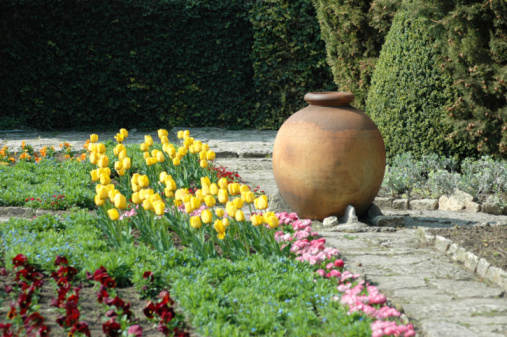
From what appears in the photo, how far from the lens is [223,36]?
1144 centimetres

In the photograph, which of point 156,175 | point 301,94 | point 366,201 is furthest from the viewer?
point 301,94

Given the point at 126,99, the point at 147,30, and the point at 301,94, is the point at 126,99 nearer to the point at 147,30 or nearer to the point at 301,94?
the point at 147,30

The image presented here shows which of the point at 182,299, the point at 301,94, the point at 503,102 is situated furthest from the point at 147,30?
the point at 182,299

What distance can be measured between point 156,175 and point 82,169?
136 cm

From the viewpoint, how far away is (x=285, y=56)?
1125 centimetres

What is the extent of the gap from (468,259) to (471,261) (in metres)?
0.04

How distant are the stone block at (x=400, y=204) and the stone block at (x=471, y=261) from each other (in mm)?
2092

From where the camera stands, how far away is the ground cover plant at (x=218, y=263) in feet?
10.3

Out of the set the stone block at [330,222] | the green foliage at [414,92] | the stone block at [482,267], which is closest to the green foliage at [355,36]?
the green foliage at [414,92]

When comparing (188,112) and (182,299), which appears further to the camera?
(188,112)

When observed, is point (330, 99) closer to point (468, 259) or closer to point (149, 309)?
point (468, 259)

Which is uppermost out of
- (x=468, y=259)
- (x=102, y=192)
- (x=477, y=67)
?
(x=477, y=67)

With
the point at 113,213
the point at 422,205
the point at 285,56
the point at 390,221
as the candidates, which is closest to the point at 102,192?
the point at 113,213

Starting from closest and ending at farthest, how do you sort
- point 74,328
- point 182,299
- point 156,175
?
point 74,328 < point 182,299 < point 156,175
